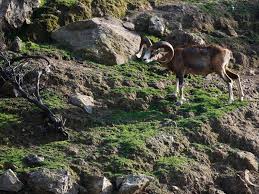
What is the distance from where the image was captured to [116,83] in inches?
707

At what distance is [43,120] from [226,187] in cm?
422

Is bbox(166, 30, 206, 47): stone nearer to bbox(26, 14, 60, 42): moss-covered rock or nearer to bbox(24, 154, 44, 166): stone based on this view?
bbox(26, 14, 60, 42): moss-covered rock

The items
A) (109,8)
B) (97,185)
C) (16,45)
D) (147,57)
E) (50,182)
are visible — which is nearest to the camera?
(50,182)

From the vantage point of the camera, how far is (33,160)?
14227 mm

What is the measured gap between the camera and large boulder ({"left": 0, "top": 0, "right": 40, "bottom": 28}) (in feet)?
63.6

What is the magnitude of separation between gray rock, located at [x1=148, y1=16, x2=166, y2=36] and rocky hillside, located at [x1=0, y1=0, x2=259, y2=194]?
0.14 ft

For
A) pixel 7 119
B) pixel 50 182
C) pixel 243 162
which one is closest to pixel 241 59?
pixel 243 162

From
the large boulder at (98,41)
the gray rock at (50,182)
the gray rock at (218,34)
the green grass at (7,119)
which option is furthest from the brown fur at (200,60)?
the gray rock at (50,182)

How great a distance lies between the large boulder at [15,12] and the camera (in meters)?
19.4

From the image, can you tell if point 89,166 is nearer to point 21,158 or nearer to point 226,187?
point 21,158

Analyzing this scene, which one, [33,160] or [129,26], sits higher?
[129,26]

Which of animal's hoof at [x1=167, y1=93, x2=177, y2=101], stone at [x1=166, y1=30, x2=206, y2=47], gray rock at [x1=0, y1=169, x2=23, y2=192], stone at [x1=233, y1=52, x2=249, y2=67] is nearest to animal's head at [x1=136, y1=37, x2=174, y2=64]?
animal's hoof at [x1=167, y1=93, x2=177, y2=101]

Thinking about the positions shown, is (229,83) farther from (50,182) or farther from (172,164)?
(50,182)

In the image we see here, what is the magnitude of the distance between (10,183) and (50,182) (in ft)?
2.46
